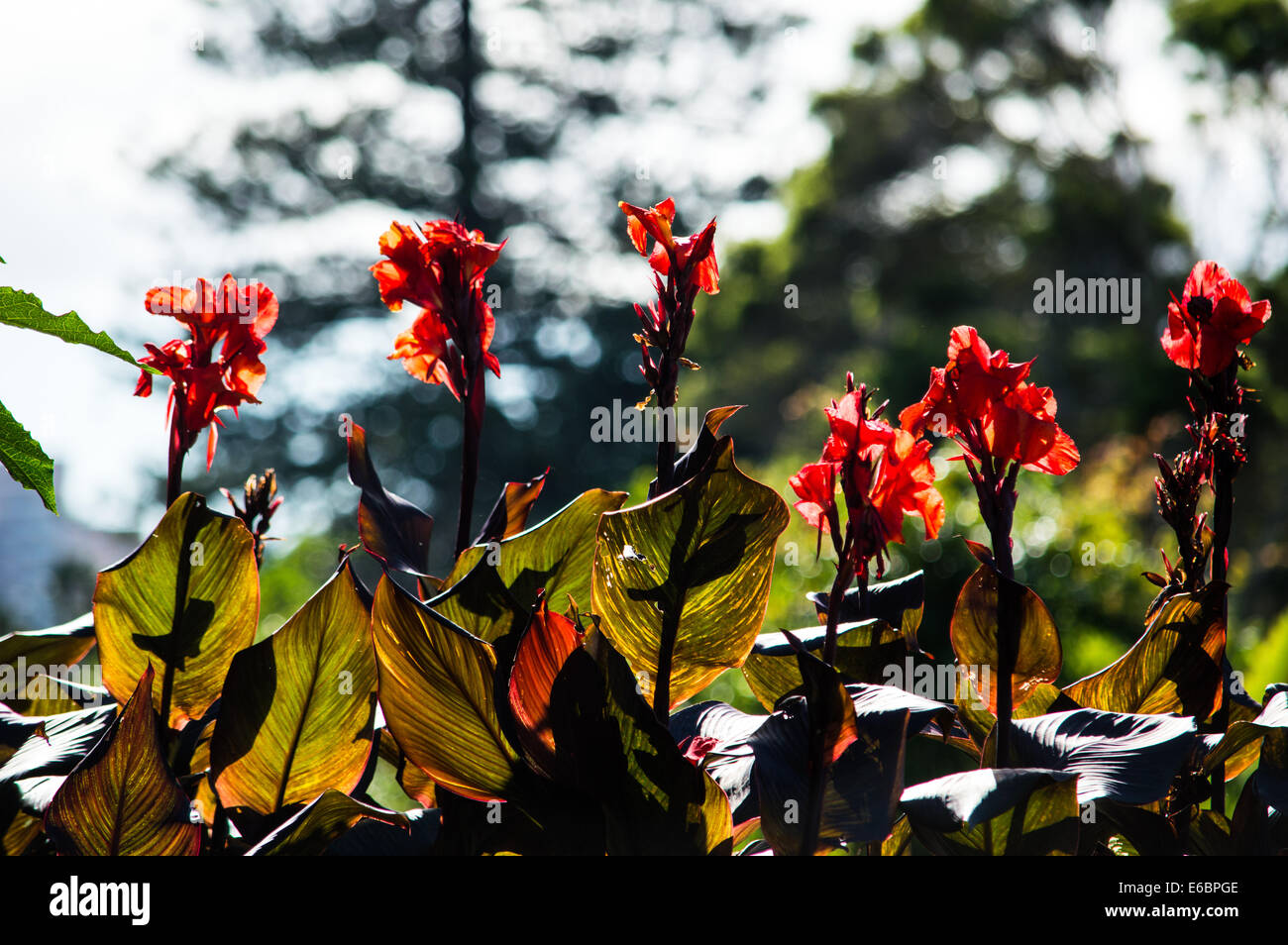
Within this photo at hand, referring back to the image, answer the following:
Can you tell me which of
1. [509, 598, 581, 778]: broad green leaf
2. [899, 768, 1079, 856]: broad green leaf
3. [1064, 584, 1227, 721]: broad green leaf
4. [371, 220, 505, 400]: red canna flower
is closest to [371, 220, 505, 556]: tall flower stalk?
[371, 220, 505, 400]: red canna flower

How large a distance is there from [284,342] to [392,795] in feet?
44.1

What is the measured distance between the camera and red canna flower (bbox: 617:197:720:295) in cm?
87

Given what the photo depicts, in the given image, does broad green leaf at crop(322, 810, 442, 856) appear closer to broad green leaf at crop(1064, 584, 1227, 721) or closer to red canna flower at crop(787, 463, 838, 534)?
red canna flower at crop(787, 463, 838, 534)

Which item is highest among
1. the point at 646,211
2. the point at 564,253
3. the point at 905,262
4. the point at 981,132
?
the point at 981,132

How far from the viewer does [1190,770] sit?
0.84 meters

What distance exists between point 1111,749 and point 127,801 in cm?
74

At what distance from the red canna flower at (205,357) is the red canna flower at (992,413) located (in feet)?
2.03

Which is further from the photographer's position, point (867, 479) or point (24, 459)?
point (24, 459)

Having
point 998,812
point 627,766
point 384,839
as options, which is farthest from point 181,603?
point 998,812

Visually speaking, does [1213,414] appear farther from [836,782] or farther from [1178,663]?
[836,782]

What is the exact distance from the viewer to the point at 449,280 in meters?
0.96
